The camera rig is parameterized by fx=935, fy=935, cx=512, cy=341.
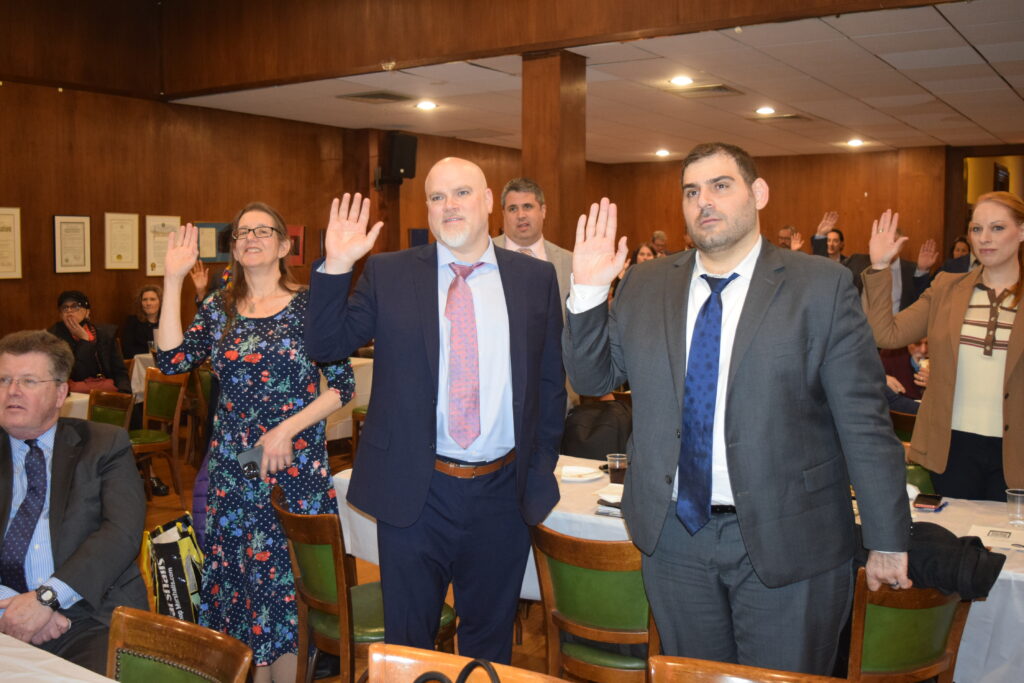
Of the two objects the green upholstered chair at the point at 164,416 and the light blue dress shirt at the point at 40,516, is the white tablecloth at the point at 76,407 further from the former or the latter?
the light blue dress shirt at the point at 40,516

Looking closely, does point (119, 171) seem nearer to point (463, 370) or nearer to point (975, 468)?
point (463, 370)

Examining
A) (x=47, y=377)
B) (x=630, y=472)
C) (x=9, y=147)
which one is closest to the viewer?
(x=630, y=472)

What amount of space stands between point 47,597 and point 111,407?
3534mm

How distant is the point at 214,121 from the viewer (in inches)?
394

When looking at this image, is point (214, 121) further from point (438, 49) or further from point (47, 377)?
point (47, 377)

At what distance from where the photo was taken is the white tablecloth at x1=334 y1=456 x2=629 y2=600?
10.9 ft

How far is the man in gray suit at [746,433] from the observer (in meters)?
2.18

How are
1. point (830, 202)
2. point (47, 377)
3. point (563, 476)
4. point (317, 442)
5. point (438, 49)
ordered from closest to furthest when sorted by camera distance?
point (47, 377) < point (317, 442) < point (563, 476) < point (438, 49) < point (830, 202)

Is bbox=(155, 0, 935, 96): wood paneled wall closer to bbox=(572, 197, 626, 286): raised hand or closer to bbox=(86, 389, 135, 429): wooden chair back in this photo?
bbox=(86, 389, 135, 429): wooden chair back

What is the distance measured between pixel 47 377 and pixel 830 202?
14029mm

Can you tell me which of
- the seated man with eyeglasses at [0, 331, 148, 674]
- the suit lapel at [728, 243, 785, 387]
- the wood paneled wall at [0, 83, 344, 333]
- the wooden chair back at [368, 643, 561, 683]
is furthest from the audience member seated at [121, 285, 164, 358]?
the wooden chair back at [368, 643, 561, 683]

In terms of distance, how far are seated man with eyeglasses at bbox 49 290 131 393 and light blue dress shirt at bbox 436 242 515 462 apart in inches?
222

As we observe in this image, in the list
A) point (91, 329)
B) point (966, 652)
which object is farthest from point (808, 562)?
point (91, 329)

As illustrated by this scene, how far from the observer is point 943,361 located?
148 inches
